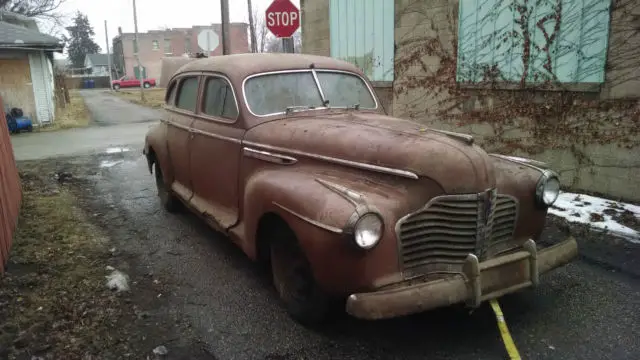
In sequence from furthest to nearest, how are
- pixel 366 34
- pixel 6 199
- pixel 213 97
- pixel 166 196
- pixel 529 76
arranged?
pixel 366 34
pixel 529 76
pixel 166 196
pixel 6 199
pixel 213 97

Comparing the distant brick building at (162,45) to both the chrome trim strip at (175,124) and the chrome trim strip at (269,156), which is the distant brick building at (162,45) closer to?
the chrome trim strip at (175,124)

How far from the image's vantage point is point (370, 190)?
3.08m

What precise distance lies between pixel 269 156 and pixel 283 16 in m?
5.21


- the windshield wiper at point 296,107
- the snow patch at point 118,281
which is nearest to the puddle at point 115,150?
the snow patch at point 118,281

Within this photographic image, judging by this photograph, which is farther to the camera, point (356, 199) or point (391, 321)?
point (391, 321)

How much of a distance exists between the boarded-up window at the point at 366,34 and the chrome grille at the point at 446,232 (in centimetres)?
641

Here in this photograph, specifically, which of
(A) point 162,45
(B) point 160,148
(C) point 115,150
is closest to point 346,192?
(B) point 160,148

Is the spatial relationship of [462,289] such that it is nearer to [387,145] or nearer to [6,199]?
[387,145]

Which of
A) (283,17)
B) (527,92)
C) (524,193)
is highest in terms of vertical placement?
(283,17)

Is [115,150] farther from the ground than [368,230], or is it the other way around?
[368,230]

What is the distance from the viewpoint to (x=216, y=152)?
4.55 m

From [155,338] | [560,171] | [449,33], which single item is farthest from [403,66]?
[155,338]

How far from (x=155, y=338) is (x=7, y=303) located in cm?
142

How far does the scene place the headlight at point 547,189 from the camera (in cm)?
352
